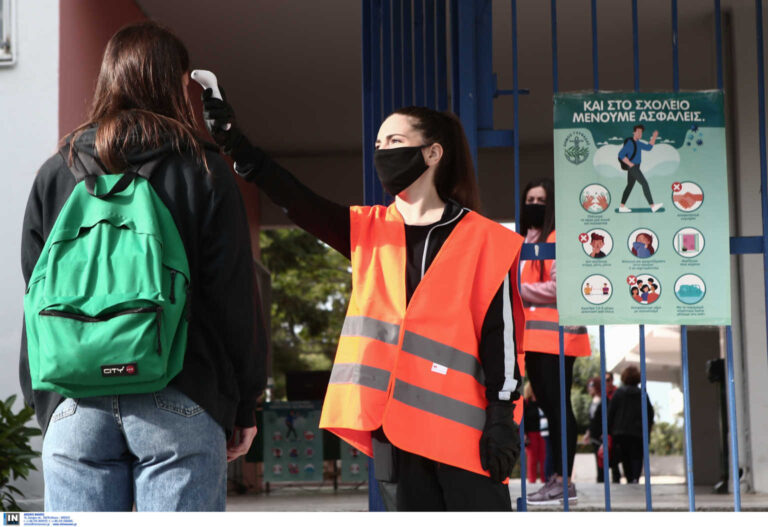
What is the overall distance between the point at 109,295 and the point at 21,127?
441 centimetres

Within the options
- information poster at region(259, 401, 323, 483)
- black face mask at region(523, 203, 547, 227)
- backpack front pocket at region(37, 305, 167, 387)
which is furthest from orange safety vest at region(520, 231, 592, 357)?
information poster at region(259, 401, 323, 483)

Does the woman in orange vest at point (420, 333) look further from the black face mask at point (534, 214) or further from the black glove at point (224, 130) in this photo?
the black face mask at point (534, 214)

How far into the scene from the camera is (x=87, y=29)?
681 cm

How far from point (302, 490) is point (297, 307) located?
13.6m

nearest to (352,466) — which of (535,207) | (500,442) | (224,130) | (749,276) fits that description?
(749,276)

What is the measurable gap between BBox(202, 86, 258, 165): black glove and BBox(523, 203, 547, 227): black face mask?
2.96 meters

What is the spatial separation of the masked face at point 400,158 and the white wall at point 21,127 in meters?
3.57

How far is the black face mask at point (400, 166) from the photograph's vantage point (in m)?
3.17

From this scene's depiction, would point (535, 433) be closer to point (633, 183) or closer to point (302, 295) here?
point (633, 183)

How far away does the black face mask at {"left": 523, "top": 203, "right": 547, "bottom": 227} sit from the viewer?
18.7 feet

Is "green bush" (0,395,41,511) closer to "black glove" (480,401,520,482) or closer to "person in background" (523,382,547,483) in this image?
"black glove" (480,401,520,482)

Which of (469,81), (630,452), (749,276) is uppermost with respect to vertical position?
(469,81)

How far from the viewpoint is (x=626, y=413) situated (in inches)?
488
